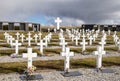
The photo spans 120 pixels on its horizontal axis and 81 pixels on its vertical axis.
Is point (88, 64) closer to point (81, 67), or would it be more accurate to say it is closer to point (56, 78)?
point (81, 67)

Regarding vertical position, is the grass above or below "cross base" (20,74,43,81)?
above

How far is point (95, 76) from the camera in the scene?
37.7 ft

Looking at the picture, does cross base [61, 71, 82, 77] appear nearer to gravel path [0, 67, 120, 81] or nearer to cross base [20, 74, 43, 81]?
gravel path [0, 67, 120, 81]

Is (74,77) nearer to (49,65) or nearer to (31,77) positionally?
(31,77)

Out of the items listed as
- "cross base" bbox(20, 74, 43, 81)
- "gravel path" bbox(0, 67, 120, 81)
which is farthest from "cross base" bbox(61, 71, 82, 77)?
"cross base" bbox(20, 74, 43, 81)

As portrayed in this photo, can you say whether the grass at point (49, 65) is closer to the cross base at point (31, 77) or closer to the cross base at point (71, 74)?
the cross base at point (71, 74)

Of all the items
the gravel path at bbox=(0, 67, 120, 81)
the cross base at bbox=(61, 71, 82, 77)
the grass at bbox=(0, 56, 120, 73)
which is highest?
the grass at bbox=(0, 56, 120, 73)

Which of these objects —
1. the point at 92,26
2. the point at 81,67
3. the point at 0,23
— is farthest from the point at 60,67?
the point at 92,26

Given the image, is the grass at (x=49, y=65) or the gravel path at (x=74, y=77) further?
the grass at (x=49, y=65)

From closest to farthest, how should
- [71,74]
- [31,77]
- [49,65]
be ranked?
[31,77]
[71,74]
[49,65]

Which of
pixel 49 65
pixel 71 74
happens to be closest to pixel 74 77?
pixel 71 74


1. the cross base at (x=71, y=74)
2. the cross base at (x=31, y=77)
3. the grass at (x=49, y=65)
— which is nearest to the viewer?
the cross base at (x=31, y=77)

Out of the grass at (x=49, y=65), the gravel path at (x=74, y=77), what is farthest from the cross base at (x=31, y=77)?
the grass at (x=49, y=65)

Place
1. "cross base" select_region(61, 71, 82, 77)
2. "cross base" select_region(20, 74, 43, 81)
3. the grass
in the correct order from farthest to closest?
1. the grass
2. "cross base" select_region(61, 71, 82, 77)
3. "cross base" select_region(20, 74, 43, 81)
